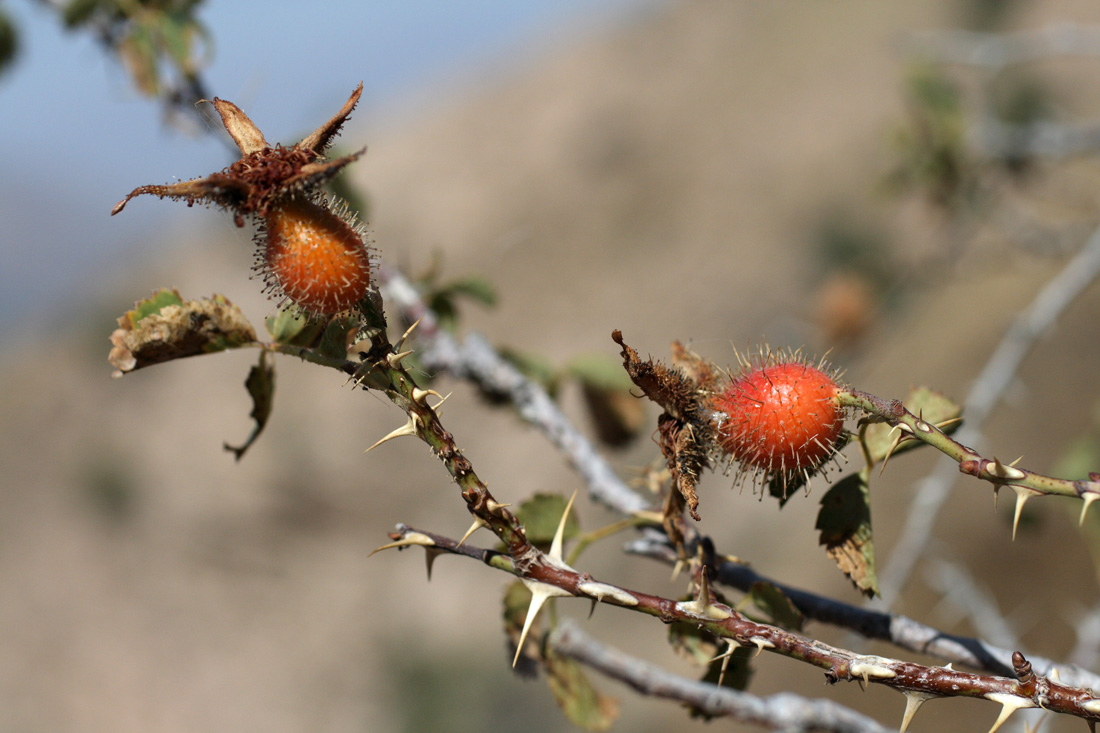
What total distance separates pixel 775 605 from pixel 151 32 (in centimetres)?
268

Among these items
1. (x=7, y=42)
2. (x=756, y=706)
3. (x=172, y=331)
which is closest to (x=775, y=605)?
(x=756, y=706)

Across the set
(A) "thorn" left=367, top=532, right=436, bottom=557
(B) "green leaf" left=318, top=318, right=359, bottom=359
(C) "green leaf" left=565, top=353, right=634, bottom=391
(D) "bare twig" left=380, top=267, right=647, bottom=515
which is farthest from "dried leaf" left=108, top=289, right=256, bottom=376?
(C) "green leaf" left=565, top=353, right=634, bottom=391

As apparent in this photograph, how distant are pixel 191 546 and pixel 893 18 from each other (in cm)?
3178

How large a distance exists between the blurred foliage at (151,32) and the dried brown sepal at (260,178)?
5.69 feet

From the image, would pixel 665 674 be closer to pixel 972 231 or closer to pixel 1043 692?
pixel 1043 692

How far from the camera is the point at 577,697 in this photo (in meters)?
1.78

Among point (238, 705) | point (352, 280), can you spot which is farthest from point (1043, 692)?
point (238, 705)

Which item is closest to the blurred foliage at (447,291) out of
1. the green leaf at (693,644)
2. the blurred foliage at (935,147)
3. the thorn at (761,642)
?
the green leaf at (693,644)

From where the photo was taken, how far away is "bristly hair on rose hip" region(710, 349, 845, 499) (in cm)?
113

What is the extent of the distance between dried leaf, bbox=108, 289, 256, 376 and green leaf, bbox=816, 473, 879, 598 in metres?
1.13

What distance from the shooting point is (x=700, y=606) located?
107 cm

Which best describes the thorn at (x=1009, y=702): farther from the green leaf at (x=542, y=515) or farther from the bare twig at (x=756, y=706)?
the green leaf at (x=542, y=515)

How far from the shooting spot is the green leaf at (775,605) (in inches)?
51.0

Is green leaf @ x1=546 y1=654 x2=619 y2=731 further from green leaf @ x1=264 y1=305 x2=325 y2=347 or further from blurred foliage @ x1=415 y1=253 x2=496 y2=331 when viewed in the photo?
blurred foliage @ x1=415 y1=253 x2=496 y2=331
